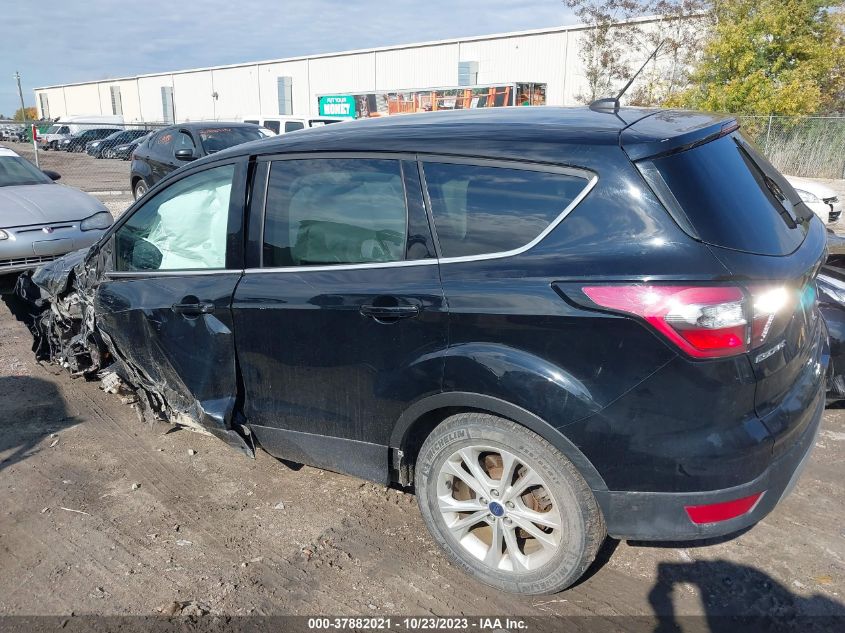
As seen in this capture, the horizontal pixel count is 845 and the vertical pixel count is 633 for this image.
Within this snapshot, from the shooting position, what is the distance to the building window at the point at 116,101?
233 ft

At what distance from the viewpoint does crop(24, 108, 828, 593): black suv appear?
7.57ft

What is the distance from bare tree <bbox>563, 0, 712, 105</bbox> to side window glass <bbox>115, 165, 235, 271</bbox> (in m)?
18.5

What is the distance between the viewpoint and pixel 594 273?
2.36 metres

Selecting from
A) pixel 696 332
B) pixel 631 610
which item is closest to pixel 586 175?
pixel 696 332

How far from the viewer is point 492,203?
2613mm

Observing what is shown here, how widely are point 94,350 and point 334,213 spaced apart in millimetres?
2522

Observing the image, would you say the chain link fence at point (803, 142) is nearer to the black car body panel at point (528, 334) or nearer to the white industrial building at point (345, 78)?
the white industrial building at point (345, 78)

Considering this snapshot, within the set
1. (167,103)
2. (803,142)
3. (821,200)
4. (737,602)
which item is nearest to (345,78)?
(167,103)

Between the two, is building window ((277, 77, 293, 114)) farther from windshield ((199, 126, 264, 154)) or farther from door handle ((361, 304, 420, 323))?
door handle ((361, 304, 420, 323))

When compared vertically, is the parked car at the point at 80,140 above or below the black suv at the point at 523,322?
below

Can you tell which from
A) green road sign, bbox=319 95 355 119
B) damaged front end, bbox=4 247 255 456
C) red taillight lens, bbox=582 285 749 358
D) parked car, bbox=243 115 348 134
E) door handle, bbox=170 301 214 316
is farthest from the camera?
green road sign, bbox=319 95 355 119

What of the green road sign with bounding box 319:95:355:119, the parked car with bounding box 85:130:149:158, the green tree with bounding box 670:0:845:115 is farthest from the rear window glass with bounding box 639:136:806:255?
→ the parked car with bounding box 85:130:149:158

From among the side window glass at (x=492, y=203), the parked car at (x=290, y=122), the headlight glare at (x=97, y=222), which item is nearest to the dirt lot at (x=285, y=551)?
the side window glass at (x=492, y=203)

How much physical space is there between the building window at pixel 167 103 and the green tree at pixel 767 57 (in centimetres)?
5447
